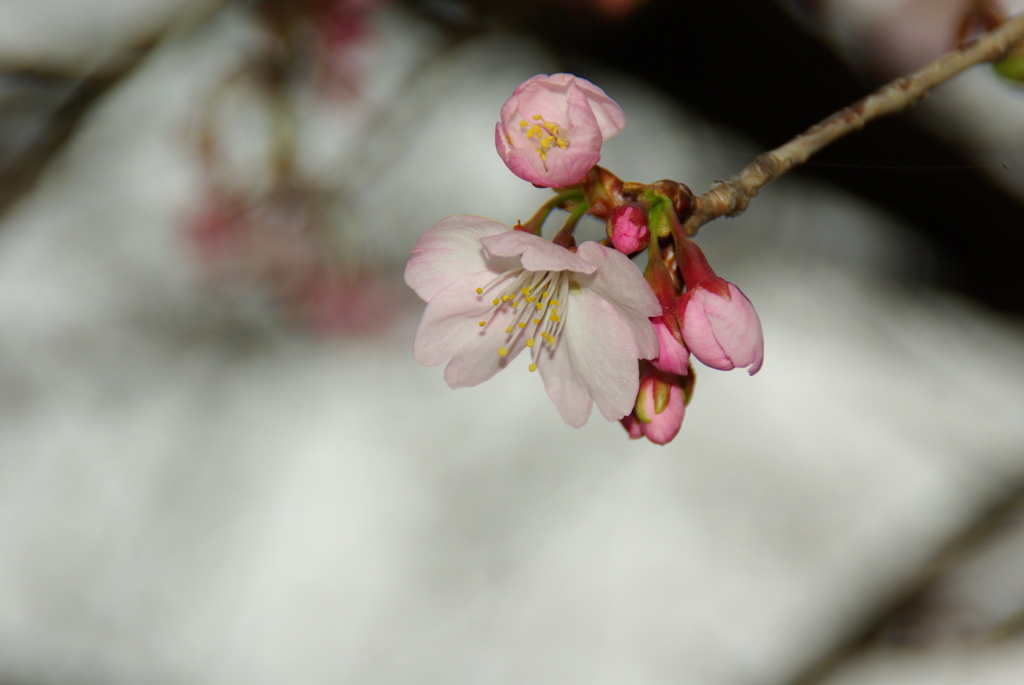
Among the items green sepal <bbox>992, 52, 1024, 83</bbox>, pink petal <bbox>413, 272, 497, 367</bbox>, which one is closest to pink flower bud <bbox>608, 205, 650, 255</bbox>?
pink petal <bbox>413, 272, 497, 367</bbox>

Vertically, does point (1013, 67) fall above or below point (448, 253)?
above

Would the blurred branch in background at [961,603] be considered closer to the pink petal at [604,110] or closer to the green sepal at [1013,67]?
the green sepal at [1013,67]

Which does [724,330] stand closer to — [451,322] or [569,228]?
[569,228]

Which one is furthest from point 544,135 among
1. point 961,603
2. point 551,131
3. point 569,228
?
point 961,603

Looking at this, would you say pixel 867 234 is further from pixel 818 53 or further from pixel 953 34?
pixel 953 34

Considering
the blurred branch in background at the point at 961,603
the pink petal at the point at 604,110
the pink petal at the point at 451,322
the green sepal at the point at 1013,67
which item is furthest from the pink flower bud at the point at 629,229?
the blurred branch in background at the point at 961,603

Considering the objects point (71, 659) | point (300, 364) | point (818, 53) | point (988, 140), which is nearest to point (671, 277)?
point (988, 140)

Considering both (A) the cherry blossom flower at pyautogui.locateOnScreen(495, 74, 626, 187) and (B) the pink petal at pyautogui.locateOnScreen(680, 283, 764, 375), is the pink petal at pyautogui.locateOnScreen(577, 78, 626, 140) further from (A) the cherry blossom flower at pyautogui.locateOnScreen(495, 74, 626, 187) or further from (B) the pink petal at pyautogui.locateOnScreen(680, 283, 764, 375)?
(B) the pink petal at pyautogui.locateOnScreen(680, 283, 764, 375)
